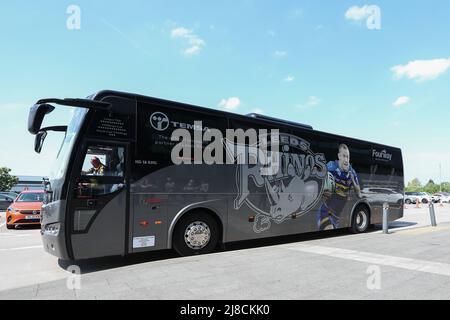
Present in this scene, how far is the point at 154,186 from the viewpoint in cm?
693

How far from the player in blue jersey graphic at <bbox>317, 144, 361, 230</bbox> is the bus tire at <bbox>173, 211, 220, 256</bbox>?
3.93 metres

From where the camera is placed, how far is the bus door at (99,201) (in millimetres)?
6102

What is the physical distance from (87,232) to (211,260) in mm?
2376

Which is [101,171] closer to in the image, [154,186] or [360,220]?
[154,186]

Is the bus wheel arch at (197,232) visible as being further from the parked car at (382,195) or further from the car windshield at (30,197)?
the car windshield at (30,197)

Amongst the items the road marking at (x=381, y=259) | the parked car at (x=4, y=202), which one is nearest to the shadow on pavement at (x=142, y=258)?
the road marking at (x=381, y=259)

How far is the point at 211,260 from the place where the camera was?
7047 millimetres

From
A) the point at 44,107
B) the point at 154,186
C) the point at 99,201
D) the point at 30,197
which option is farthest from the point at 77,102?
the point at 30,197

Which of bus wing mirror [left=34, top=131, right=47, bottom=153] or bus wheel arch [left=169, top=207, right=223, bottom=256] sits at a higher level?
bus wing mirror [left=34, top=131, right=47, bottom=153]

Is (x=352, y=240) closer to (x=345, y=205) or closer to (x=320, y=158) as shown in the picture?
(x=345, y=205)

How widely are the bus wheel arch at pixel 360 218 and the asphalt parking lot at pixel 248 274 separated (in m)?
2.86

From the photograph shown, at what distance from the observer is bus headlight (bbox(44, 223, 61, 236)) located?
607 centimetres

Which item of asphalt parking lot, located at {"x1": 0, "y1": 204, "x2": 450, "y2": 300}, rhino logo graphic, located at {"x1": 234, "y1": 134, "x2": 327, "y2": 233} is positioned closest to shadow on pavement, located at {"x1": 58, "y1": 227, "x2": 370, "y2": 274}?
asphalt parking lot, located at {"x1": 0, "y1": 204, "x2": 450, "y2": 300}

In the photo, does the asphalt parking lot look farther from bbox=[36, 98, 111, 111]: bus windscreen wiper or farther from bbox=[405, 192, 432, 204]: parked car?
bbox=[405, 192, 432, 204]: parked car
